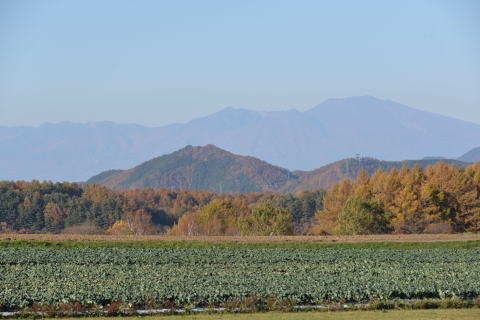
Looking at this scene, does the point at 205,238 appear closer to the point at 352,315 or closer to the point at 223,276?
the point at 223,276

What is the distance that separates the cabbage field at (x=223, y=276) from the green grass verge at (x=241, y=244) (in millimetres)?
5489

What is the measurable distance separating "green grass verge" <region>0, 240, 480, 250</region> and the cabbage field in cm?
549

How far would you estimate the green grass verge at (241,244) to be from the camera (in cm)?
6150

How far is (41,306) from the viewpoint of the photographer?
1215 inches

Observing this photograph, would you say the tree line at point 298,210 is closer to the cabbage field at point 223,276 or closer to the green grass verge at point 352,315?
the cabbage field at point 223,276

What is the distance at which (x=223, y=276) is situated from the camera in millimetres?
39844

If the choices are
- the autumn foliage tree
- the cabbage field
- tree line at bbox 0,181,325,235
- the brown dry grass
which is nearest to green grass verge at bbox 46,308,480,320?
the cabbage field

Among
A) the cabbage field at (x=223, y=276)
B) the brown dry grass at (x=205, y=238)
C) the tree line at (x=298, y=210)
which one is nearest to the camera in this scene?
the cabbage field at (x=223, y=276)

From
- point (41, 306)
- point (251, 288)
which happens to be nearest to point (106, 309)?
point (41, 306)

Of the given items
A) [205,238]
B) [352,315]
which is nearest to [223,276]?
[352,315]

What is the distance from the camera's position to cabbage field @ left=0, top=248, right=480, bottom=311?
32812mm

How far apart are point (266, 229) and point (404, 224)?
2252cm

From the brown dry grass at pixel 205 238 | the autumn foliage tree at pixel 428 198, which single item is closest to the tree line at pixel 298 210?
the autumn foliage tree at pixel 428 198

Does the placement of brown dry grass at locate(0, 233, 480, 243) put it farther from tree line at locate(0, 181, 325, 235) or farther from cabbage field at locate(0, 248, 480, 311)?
tree line at locate(0, 181, 325, 235)
